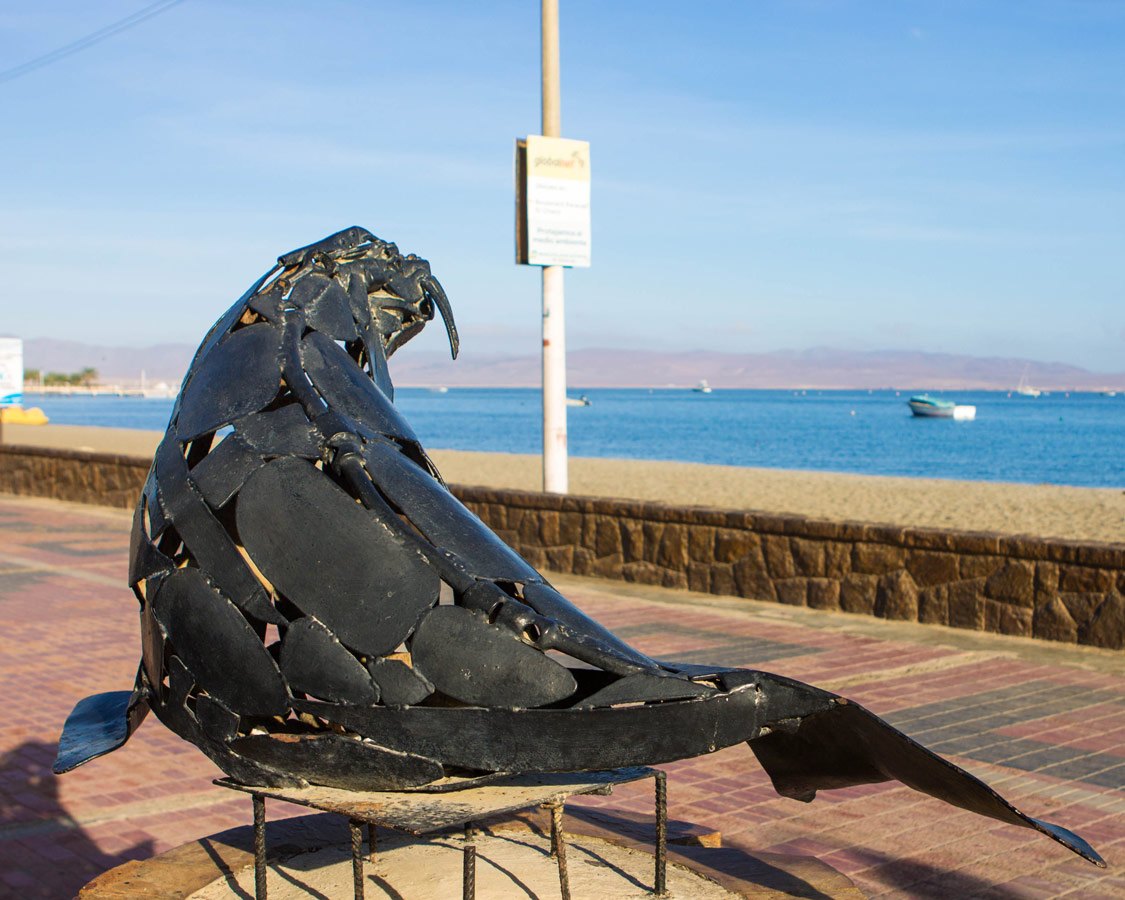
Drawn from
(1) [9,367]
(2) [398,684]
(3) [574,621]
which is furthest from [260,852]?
(1) [9,367]

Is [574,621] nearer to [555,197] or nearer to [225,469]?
[225,469]

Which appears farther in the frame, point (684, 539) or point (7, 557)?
point (7, 557)

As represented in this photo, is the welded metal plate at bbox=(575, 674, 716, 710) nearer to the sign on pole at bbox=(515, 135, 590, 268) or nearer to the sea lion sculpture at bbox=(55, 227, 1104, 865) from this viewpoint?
the sea lion sculpture at bbox=(55, 227, 1104, 865)

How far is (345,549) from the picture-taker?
2484 millimetres

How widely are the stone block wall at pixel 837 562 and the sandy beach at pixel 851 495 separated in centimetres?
180

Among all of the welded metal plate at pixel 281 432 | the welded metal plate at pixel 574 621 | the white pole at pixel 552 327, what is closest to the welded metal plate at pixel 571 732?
the welded metal plate at pixel 574 621

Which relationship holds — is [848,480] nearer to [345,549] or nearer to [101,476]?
[101,476]

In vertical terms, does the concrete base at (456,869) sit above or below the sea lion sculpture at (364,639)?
below

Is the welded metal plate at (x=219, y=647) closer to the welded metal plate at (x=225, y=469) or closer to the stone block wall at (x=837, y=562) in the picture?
the welded metal plate at (x=225, y=469)

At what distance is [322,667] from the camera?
2447mm

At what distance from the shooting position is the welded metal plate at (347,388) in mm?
2750

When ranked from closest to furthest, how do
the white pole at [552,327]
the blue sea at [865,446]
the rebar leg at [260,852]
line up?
the rebar leg at [260,852] < the white pole at [552,327] < the blue sea at [865,446]

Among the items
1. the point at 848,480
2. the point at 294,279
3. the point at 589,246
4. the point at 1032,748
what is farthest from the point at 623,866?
the point at 848,480

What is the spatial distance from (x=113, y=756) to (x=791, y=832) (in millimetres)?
3197
